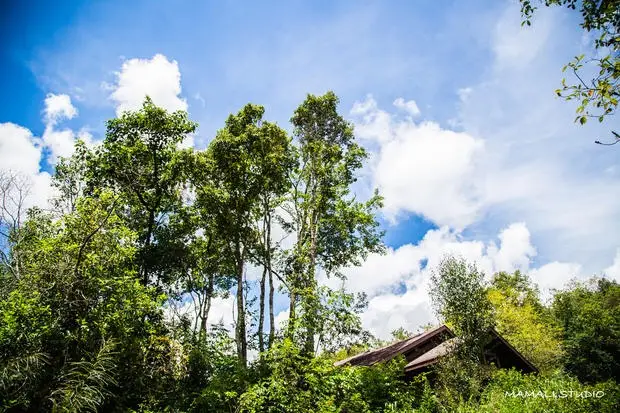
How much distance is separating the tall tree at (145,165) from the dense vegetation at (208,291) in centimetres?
8

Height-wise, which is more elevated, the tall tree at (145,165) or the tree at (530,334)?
the tall tree at (145,165)

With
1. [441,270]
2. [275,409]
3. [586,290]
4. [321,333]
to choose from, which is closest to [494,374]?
[441,270]

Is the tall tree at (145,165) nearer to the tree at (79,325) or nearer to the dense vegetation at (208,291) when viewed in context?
the dense vegetation at (208,291)

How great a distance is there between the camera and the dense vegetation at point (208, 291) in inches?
428

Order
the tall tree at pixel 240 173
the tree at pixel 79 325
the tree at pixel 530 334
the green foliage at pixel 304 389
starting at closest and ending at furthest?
the tree at pixel 79 325 < the green foliage at pixel 304 389 < the tall tree at pixel 240 173 < the tree at pixel 530 334

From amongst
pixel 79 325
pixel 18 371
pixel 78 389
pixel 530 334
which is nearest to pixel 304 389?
pixel 78 389

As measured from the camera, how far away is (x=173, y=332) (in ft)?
56.4

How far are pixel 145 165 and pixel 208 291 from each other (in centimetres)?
986

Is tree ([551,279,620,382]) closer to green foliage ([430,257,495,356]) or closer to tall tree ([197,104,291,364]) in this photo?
green foliage ([430,257,495,356])

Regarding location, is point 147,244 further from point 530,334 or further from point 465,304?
point 530,334

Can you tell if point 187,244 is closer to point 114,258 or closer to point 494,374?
point 114,258

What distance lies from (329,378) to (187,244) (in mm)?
13664

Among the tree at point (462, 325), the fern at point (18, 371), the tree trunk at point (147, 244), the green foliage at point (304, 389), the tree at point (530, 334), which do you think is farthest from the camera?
the tree at point (530, 334)

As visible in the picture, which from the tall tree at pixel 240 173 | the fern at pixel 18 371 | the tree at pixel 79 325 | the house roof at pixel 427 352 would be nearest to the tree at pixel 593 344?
the house roof at pixel 427 352
